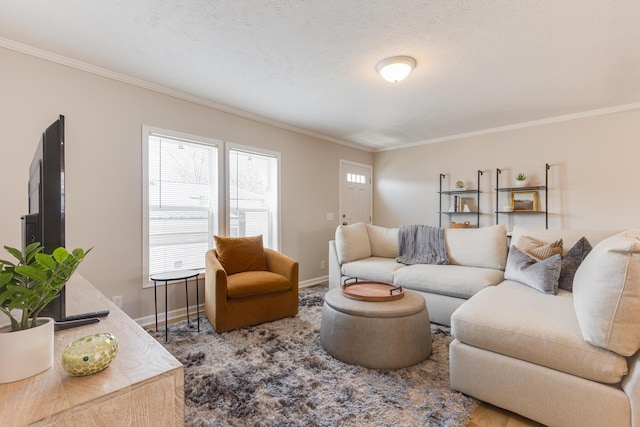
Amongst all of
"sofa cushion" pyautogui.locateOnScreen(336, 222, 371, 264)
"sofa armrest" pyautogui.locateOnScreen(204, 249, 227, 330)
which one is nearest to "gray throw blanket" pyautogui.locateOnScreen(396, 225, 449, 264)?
"sofa cushion" pyautogui.locateOnScreen(336, 222, 371, 264)

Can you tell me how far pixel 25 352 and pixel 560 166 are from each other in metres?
5.21

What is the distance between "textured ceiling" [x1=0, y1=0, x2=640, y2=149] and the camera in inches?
74.0

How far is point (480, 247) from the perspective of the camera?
317 cm

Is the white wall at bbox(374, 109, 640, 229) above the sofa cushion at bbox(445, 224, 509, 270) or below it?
above

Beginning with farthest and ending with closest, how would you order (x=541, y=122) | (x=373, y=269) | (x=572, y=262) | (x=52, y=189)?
(x=541, y=122) → (x=373, y=269) → (x=572, y=262) → (x=52, y=189)

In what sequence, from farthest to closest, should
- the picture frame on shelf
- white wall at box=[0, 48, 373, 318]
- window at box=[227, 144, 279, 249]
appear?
the picture frame on shelf < window at box=[227, 144, 279, 249] < white wall at box=[0, 48, 373, 318]

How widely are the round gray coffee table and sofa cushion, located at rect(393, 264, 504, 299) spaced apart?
74cm

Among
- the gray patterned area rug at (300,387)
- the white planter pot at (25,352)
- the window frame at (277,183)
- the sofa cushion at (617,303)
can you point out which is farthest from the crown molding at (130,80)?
the sofa cushion at (617,303)

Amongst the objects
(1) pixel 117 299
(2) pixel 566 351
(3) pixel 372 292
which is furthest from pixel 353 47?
(1) pixel 117 299

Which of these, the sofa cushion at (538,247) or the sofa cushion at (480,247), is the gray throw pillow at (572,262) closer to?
the sofa cushion at (538,247)

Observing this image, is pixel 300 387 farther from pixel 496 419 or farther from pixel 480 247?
pixel 480 247

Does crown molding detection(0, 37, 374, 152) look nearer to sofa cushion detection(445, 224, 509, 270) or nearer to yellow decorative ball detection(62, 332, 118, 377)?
sofa cushion detection(445, 224, 509, 270)

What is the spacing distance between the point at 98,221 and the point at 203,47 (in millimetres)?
1793

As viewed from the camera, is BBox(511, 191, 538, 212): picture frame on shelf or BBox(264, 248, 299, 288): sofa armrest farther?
BBox(511, 191, 538, 212): picture frame on shelf
